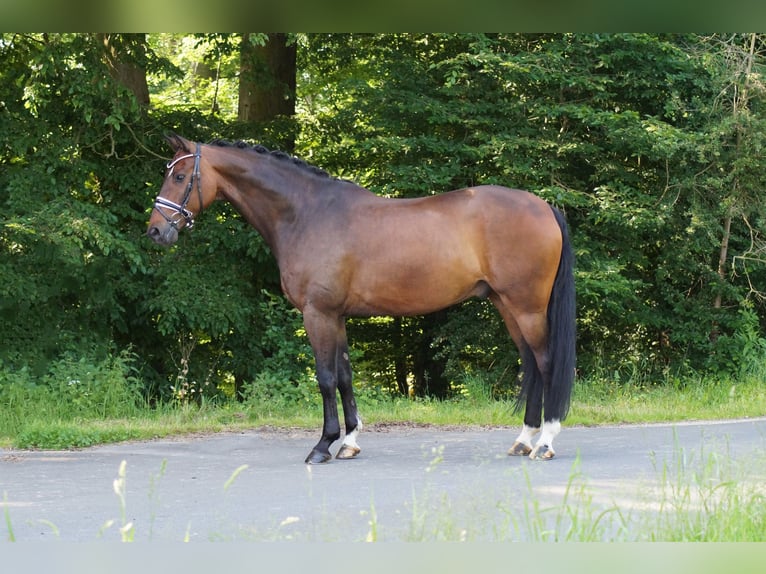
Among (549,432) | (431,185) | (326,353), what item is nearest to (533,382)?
(549,432)

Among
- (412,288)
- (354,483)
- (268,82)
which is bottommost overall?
(354,483)

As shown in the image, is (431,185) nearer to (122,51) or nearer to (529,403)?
(122,51)

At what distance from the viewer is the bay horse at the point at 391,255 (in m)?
7.45

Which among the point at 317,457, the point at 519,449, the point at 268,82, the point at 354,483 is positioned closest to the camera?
the point at 354,483

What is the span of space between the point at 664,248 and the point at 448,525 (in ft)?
36.0

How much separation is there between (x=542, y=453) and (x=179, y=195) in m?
3.58

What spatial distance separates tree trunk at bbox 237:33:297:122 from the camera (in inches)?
577

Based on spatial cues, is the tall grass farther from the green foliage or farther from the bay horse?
the bay horse

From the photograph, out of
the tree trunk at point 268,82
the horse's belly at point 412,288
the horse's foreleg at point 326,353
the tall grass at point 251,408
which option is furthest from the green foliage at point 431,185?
the horse's belly at point 412,288

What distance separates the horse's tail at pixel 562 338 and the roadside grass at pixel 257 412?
91.6 inches

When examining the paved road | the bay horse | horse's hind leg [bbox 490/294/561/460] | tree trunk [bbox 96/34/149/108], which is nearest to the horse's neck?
the bay horse

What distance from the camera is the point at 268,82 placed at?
14.8 metres

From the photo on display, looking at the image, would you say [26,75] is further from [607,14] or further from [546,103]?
[607,14]

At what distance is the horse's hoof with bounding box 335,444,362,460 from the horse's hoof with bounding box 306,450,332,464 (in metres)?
0.15
